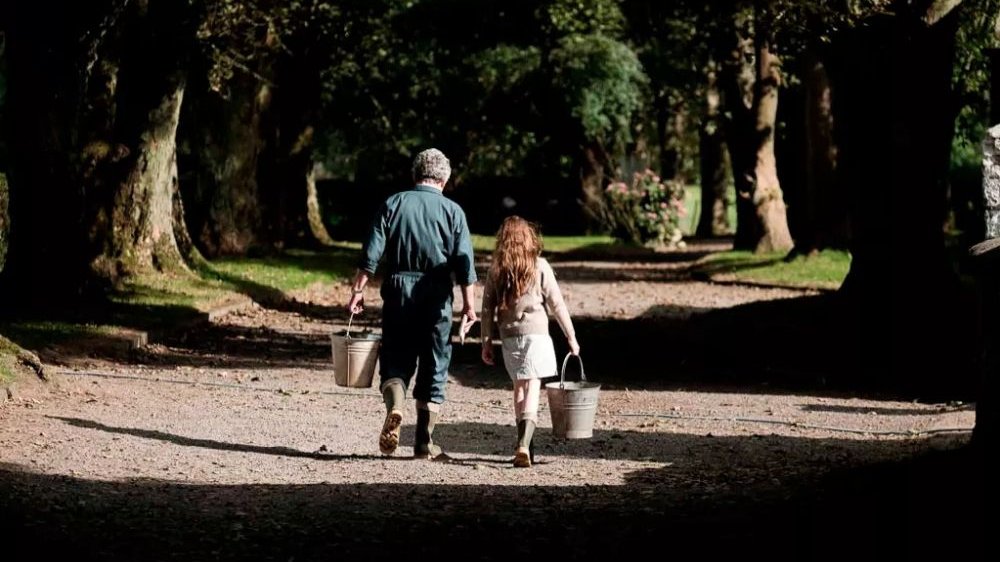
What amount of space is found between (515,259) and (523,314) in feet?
1.23

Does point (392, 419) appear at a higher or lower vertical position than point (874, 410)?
higher

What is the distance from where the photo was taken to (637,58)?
4666 cm

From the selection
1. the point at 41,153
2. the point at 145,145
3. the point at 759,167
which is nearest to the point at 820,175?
the point at 759,167

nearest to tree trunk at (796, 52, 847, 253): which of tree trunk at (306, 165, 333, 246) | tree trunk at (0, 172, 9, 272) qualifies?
tree trunk at (306, 165, 333, 246)

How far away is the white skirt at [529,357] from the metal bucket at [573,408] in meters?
0.16

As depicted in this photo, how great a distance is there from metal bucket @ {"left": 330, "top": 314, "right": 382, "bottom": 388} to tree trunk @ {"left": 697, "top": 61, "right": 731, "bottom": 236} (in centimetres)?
3583

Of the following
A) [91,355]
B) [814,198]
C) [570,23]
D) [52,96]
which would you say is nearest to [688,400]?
[91,355]

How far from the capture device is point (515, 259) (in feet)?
33.9

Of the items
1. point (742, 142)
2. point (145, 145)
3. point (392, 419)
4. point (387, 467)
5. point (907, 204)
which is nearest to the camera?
point (387, 467)

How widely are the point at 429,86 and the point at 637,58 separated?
5.86m

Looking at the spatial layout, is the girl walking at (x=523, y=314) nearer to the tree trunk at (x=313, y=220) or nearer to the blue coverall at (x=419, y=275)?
the blue coverall at (x=419, y=275)

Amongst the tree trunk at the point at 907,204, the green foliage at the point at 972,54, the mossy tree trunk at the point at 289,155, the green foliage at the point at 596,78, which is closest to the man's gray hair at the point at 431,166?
the tree trunk at the point at 907,204

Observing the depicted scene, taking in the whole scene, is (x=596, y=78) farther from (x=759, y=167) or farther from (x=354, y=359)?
(x=354, y=359)

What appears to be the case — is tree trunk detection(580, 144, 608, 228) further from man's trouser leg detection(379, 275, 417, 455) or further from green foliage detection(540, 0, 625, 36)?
man's trouser leg detection(379, 275, 417, 455)
